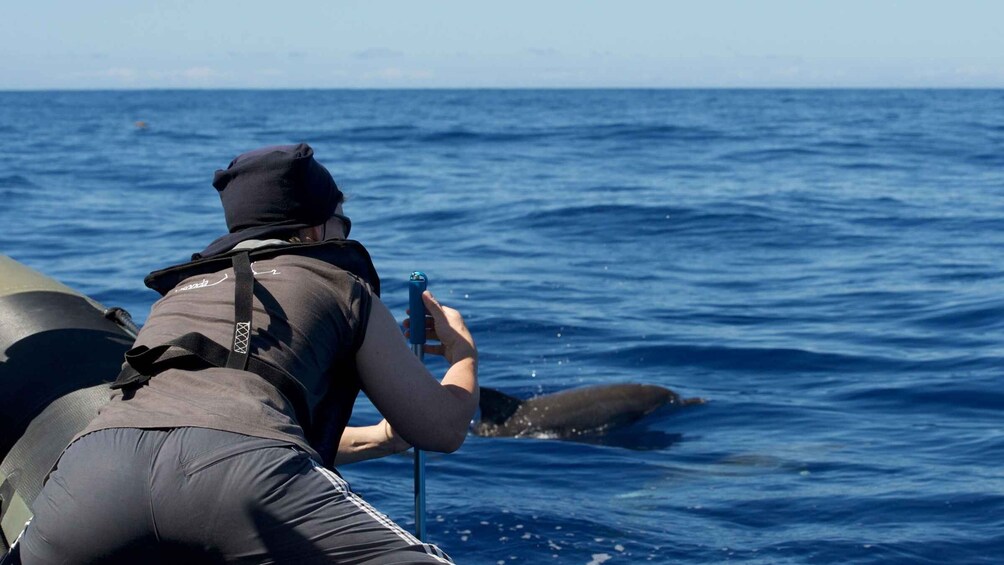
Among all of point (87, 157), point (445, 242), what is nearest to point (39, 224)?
point (445, 242)

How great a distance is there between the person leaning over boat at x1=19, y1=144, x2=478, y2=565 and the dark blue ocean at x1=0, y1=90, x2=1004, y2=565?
3372mm

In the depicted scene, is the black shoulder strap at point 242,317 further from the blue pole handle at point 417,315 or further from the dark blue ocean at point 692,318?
the dark blue ocean at point 692,318

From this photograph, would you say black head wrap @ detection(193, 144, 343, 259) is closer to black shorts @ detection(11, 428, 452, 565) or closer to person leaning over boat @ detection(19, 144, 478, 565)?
person leaning over boat @ detection(19, 144, 478, 565)

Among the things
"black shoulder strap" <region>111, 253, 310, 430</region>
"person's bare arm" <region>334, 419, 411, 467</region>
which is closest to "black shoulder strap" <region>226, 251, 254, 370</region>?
"black shoulder strap" <region>111, 253, 310, 430</region>

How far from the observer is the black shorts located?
8.27ft

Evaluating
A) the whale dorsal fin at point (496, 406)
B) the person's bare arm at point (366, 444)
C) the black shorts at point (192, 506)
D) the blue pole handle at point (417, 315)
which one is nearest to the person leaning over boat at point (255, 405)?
the black shorts at point (192, 506)

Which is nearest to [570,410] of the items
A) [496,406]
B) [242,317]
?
[496,406]

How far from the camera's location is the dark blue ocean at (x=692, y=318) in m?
6.68

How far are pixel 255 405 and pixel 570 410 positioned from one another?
6.23 m

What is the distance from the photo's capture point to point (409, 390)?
2996mm

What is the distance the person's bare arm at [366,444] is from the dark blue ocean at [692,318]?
2.60 meters

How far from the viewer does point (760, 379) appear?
1016 cm

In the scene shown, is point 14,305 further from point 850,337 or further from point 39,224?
point 39,224

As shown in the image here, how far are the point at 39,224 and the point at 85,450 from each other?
1754cm
